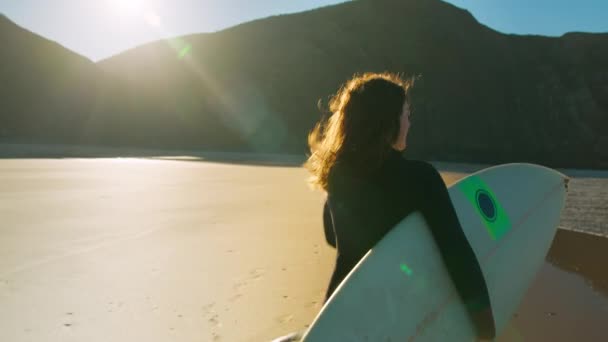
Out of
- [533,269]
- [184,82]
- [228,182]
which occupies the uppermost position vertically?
[533,269]

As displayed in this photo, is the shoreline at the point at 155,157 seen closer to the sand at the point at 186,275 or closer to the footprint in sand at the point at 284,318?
the sand at the point at 186,275

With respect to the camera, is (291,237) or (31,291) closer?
(31,291)

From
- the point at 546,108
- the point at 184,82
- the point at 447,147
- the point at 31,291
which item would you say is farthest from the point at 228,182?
the point at 546,108

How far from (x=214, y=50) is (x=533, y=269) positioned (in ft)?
173

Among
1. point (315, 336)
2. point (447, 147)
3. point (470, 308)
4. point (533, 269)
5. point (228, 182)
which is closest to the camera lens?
point (315, 336)

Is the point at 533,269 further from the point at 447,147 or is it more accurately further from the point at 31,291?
the point at 447,147

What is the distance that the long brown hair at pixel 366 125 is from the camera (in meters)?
1.51

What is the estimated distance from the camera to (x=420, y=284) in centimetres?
185

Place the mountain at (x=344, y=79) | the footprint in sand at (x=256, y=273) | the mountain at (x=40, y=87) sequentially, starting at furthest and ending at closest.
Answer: the mountain at (x=40, y=87)
the mountain at (x=344, y=79)
the footprint in sand at (x=256, y=273)

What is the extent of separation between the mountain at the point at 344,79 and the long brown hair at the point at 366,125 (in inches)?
1537

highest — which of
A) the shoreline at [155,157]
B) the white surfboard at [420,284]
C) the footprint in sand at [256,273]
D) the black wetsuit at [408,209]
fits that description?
the black wetsuit at [408,209]

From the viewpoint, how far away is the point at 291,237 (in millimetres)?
5414

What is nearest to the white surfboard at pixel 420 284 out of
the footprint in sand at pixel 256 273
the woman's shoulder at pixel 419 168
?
the woman's shoulder at pixel 419 168

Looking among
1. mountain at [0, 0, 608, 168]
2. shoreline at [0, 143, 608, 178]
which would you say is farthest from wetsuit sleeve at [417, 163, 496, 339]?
mountain at [0, 0, 608, 168]
